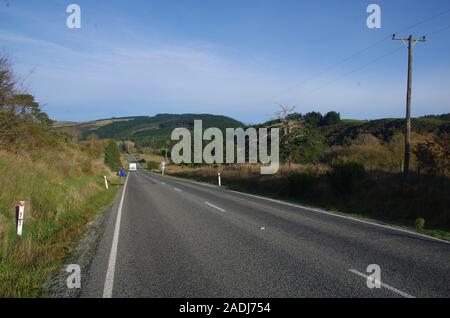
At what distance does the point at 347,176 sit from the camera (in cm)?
1798

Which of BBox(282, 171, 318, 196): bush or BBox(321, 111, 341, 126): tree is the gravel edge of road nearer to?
BBox(282, 171, 318, 196): bush

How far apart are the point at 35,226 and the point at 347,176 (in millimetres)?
13189

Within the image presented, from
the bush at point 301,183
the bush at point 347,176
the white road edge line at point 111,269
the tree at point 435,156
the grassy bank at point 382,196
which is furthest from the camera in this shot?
the tree at point 435,156

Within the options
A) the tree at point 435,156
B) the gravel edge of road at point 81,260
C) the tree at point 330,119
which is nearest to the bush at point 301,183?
the tree at point 435,156

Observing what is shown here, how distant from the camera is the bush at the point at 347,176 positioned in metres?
17.8

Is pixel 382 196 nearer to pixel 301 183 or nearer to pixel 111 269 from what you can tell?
pixel 301 183

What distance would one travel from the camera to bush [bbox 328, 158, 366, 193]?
703 inches

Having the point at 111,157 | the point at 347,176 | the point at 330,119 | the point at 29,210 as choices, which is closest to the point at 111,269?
the point at 29,210

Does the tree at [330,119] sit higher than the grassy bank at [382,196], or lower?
higher

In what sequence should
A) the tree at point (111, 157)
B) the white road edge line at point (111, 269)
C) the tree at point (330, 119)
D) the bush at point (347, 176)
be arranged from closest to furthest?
the white road edge line at point (111, 269) → the bush at point (347, 176) → the tree at point (111, 157) → the tree at point (330, 119)

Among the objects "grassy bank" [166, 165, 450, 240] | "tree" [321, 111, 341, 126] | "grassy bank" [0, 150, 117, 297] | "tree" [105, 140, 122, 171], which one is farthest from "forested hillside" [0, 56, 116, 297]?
"tree" [321, 111, 341, 126]

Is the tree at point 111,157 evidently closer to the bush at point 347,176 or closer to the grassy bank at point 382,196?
the grassy bank at point 382,196

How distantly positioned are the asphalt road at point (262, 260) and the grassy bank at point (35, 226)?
83cm

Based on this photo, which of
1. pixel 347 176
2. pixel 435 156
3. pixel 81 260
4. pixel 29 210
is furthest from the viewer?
pixel 435 156
